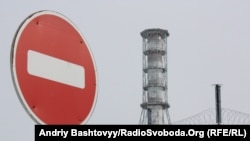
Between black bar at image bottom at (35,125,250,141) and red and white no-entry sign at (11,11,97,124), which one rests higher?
red and white no-entry sign at (11,11,97,124)

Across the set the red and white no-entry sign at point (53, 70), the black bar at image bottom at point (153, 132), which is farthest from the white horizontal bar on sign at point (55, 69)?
the black bar at image bottom at point (153, 132)

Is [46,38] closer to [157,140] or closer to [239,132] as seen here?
[157,140]

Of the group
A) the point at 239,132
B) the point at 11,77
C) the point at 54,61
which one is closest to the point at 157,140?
the point at 239,132

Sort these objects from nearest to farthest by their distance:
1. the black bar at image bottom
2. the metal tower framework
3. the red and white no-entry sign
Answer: the red and white no-entry sign → the black bar at image bottom → the metal tower framework

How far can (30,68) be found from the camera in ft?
5.78

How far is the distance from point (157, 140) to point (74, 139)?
510mm

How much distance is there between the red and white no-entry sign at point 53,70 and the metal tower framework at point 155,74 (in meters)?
47.4

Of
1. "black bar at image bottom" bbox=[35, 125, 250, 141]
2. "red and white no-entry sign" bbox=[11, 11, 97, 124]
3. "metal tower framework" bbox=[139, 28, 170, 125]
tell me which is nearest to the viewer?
"red and white no-entry sign" bbox=[11, 11, 97, 124]

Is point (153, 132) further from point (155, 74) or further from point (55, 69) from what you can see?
point (155, 74)

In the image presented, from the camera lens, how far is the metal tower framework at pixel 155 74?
49594 mm

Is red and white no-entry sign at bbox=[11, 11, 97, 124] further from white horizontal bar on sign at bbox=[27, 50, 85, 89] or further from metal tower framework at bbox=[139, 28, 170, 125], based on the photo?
metal tower framework at bbox=[139, 28, 170, 125]

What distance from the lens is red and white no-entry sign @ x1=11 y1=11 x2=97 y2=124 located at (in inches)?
68.7

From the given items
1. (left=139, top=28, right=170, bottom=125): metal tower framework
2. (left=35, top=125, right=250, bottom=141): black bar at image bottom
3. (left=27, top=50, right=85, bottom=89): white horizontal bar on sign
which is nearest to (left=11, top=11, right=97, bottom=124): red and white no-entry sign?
(left=27, top=50, right=85, bottom=89): white horizontal bar on sign

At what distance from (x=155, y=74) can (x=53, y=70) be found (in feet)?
157
